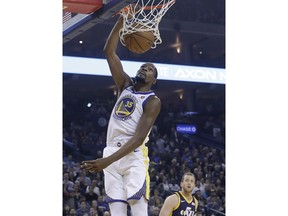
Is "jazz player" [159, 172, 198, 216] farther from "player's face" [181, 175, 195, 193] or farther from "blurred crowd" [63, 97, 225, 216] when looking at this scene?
"blurred crowd" [63, 97, 225, 216]

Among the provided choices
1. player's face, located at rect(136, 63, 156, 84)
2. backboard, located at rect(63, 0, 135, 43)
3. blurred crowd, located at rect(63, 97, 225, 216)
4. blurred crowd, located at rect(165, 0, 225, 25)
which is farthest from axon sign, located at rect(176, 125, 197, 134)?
player's face, located at rect(136, 63, 156, 84)

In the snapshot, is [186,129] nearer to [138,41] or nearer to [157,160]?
[157,160]

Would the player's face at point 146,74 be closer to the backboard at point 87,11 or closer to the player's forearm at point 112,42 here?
the player's forearm at point 112,42

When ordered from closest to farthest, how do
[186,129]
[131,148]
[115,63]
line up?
[131,148], [115,63], [186,129]

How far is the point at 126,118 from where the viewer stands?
12.6 feet

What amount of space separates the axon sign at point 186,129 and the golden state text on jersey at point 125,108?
1315 centimetres

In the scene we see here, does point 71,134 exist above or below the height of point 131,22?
below

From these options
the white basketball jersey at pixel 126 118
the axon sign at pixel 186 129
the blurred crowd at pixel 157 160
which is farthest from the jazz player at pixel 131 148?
the axon sign at pixel 186 129

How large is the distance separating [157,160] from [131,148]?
10.9 m

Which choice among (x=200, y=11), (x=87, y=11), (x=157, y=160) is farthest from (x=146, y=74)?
(x=200, y=11)
